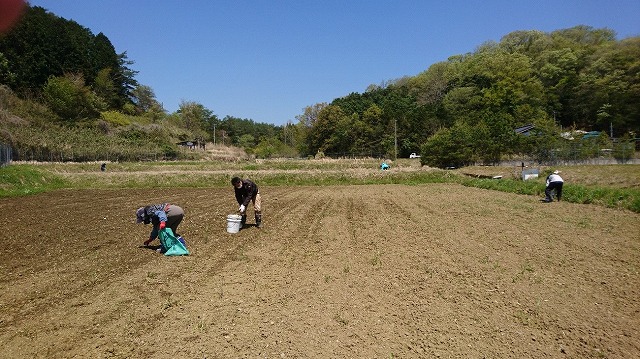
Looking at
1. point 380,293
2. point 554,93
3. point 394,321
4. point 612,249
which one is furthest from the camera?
point 554,93

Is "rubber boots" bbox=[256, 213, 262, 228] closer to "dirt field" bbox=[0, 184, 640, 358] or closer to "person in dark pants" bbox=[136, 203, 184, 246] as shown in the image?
"dirt field" bbox=[0, 184, 640, 358]

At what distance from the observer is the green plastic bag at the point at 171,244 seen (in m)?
7.73

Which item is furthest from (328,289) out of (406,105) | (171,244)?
(406,105)

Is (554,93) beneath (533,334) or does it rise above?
above

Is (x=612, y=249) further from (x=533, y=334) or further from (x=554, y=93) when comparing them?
(x=554, y=93)

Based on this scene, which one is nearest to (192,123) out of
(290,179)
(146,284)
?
(290,179)

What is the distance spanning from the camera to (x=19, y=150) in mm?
43625

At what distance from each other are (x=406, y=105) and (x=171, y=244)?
251 ft

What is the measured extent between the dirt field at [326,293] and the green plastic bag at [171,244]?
8.4 inches

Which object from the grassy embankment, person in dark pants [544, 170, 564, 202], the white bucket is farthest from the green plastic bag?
the grassy embankment

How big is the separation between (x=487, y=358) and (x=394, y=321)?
3.71 feet

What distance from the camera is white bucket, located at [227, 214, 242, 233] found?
32.0ft

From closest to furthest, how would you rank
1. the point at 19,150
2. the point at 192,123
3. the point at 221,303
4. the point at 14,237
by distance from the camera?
the point at 221,303 → the point at 14,237 → the point at 19,150 → the point at 192,123

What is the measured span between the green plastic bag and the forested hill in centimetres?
3755
